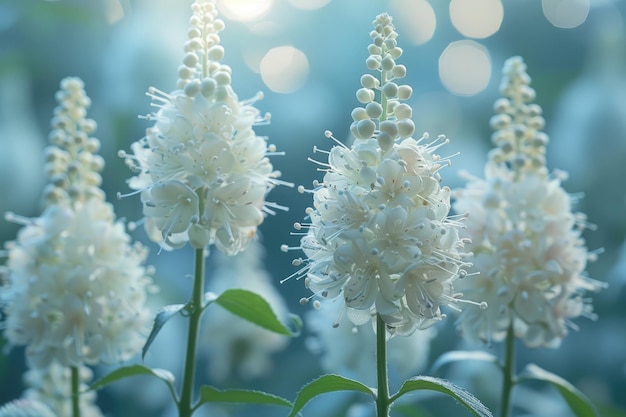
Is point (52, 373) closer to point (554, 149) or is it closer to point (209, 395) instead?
point (209, 395)

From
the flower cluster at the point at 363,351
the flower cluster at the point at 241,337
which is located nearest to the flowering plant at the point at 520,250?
the flower cluster at the point at 363,351

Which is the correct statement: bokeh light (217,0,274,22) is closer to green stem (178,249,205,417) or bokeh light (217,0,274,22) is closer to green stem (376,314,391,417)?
green stem (178,249,205,417)

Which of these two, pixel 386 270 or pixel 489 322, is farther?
pixel 489 322

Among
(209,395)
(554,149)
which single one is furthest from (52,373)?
(554,149)

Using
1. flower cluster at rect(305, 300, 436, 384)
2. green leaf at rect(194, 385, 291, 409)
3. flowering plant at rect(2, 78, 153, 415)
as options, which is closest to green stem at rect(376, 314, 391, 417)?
green leaf at rect(194, 385, 291, 409)

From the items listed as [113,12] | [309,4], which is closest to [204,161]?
[309,4]

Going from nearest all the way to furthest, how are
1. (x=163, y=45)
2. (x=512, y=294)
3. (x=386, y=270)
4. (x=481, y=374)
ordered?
(x=386, y=270)
(x=512, y=294)
(x=481, y=374)
(x=163, y=45)

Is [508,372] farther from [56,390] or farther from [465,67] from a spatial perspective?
[465,67]
